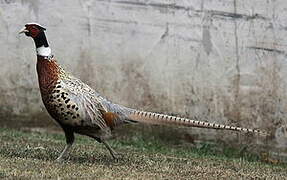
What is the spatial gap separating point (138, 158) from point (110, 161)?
1.91ft

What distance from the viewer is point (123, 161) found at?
343 inches

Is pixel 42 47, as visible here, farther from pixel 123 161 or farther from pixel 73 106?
pixel 123 161

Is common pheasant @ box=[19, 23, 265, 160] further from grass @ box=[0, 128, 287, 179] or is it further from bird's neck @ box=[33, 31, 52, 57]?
grass @ box=[0, 128, 287, 179]

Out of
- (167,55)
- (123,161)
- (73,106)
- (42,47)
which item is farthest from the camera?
(167,55)

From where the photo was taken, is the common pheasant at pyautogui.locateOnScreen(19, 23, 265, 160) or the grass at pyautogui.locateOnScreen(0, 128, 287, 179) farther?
the common pheasant at pyautogui.locateOnScreen(19, 23, 265, 160)

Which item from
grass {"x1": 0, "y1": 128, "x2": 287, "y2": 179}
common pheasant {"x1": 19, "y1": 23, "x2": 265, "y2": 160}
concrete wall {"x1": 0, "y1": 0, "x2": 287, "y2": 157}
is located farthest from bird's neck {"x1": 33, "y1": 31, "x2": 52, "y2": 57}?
concrete wall {"x1": 0, "y1": 0, "x2": 287, "y2": 157}

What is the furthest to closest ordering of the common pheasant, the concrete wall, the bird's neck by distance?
the concrete wall < the bird's neck < the common pheasant

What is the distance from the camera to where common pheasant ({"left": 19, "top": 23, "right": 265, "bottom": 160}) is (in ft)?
26.3

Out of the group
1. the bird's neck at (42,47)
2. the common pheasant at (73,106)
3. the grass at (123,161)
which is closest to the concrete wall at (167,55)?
the grass at (123,161)

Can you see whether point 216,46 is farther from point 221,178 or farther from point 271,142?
point 221,178

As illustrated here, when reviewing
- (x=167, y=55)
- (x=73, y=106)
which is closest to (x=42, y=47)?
(x=73, y=106)

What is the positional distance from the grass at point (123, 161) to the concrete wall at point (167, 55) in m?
0.50

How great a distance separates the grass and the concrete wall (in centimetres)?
50

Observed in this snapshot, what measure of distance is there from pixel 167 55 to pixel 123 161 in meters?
2.39
